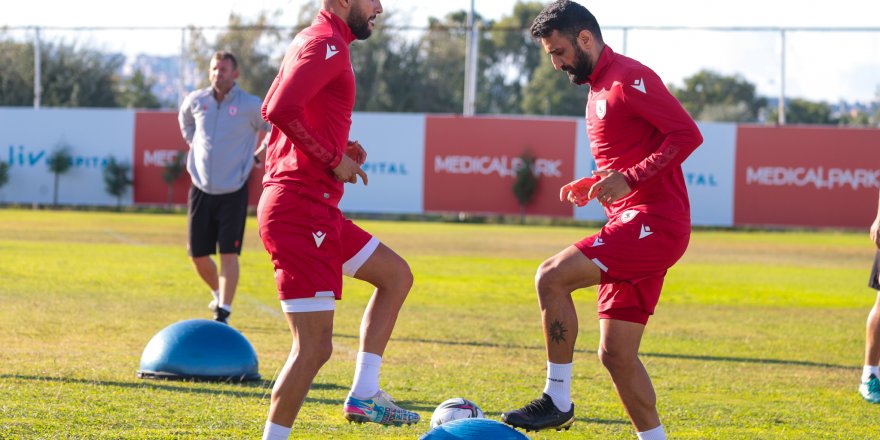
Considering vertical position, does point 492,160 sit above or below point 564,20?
below

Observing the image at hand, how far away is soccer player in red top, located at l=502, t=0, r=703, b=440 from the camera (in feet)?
19.5

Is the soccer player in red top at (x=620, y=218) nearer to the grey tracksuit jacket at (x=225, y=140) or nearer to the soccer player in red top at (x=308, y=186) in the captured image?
the soccer player in red top at (x=308, y=186)

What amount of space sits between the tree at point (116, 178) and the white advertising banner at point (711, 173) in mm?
12391

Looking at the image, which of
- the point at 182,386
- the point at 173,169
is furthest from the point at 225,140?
the point at 173,169

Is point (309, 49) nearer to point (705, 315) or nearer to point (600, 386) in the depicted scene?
point (600, 386)

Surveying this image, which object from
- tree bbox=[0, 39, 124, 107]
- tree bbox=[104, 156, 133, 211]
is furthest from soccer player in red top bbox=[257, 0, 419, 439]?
tree bbox=[0, 39, 124, 107]

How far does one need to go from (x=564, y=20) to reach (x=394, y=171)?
27.0 meters

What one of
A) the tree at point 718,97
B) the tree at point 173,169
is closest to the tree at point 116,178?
the tree at point 173,169

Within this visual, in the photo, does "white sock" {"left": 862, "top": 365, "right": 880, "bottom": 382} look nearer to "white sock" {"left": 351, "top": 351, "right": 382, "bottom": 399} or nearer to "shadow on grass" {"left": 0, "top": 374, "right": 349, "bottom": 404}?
"shadow on grass" {"left": 0, "top": 374, "right": 349, "bottom": 404}

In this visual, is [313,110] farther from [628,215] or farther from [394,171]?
[394,171]

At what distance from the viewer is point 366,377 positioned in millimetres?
6348

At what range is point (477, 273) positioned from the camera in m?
19.1

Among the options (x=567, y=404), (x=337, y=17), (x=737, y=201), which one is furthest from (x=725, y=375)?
(x=737, y=201)

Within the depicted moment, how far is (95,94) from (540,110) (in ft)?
64.5
